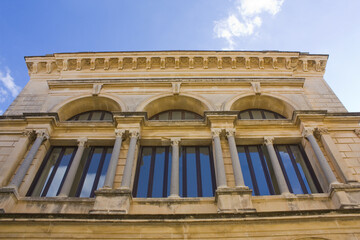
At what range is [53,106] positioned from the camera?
13.3 metres

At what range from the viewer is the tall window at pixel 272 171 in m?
10.4

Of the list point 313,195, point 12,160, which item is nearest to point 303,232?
point 313,195

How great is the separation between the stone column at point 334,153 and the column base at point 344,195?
0.41 metres

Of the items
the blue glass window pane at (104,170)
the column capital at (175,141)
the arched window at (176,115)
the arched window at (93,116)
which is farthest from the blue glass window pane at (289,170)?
the arched window at (93,116)

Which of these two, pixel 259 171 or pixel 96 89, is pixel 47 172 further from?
pixel 259 171

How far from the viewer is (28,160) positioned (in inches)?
410

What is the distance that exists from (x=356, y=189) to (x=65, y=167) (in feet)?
33.3

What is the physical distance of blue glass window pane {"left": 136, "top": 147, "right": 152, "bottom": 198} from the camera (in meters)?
10.4

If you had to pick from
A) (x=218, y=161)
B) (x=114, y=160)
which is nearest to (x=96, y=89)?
(x=114, y=160)

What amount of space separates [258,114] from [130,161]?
676 cm

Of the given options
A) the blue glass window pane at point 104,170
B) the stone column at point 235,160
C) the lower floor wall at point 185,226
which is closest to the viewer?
the lower floor wall at point 185,226

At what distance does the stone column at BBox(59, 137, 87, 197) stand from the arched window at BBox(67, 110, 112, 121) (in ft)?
7.06

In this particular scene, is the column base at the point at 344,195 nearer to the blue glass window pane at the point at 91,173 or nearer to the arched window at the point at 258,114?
the arched window at the point at 258,114

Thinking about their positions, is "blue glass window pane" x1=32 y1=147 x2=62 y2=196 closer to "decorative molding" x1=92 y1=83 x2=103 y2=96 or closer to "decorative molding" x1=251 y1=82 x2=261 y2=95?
"decorative molding" x1=92 y1=83 x2=103 y2=96
